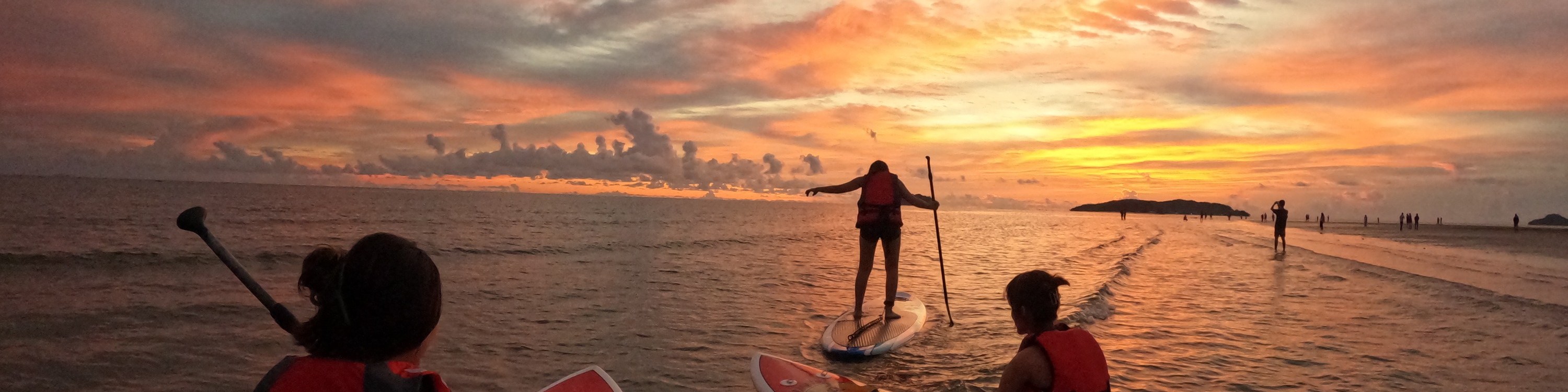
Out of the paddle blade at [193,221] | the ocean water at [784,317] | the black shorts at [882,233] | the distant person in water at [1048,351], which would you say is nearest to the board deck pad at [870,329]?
the ocean water at [784,317]

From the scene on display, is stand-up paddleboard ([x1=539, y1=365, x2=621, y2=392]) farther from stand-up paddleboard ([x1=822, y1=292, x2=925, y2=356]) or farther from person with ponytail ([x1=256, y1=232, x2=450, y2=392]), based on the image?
stand-up paddleboard ([x1=822, y1=292, x2=925, y2=356])

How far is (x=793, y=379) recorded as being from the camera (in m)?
6.87

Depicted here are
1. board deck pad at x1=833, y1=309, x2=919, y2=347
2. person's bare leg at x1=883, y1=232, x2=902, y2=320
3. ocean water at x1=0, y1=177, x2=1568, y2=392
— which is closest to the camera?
ocean water at x1=0, y1=177, x2=1568, y2=392

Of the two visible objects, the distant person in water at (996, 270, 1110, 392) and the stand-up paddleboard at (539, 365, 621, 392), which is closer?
the distant person in water at (996, 270, 1110, 392)

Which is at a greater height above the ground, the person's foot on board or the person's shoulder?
the person's shoulder

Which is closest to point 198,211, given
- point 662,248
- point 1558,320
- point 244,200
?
point 1558,320

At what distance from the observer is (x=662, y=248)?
33562 millimetres

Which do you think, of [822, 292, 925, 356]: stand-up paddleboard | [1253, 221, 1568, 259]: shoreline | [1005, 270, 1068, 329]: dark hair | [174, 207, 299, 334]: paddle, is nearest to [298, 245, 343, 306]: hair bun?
[174, 207, 299, 334]: paddle

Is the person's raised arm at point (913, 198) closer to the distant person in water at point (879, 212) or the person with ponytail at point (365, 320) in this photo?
the distant person in water at point (879, 212)

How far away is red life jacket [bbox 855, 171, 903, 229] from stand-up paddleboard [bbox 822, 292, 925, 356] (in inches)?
54.3

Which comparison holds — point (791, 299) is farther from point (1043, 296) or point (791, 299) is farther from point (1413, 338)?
point (1043, 296)

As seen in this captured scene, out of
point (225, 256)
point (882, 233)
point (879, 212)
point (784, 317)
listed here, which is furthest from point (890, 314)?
point (225, 256)

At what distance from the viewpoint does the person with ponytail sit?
7.33ft

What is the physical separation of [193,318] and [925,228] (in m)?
56.5
